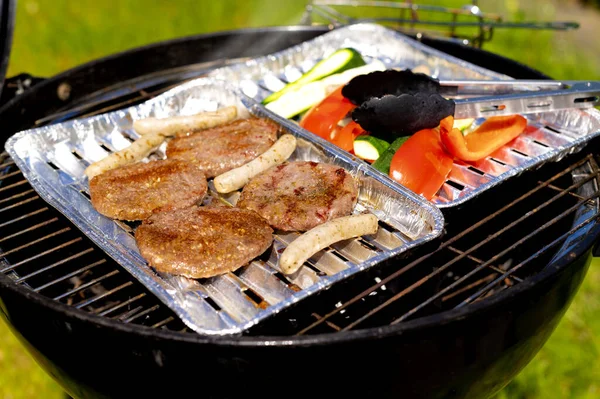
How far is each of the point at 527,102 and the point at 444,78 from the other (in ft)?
2.86

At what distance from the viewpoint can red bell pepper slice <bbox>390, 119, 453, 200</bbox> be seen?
274 centimetres

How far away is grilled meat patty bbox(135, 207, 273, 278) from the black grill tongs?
31.5 inches

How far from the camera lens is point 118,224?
261 centimetres

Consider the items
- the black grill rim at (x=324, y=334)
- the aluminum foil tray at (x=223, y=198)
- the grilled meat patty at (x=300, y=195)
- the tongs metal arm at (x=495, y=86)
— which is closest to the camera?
the black grill rim at (x=324, y=334)

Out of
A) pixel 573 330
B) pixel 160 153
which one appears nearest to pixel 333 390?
pixel 160 153

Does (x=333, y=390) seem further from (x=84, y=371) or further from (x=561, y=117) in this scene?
(x=561, y=117)

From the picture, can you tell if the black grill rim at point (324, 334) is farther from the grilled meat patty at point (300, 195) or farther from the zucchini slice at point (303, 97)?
the zucchini slice at point (303, 97)

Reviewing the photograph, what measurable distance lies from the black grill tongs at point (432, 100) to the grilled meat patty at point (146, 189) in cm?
82

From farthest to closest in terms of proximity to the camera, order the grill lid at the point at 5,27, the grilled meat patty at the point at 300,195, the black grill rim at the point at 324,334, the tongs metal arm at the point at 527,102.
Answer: the grill lid at the point at 5,27 → the tongs metal arm at the point at 527,102 → the grilled meat patty at the point at 300,195 → the black grill rim at the point at 324,334

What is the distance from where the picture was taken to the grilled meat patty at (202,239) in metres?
2.25

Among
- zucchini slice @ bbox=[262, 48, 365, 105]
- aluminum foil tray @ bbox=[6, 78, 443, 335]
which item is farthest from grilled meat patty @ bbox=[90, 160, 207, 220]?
zucchini slice @ bbox=[262, 48, 365, 105]

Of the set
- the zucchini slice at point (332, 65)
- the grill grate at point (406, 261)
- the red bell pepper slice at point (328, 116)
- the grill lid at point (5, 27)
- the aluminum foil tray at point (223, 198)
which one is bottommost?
the grill grate at point (406, 261)

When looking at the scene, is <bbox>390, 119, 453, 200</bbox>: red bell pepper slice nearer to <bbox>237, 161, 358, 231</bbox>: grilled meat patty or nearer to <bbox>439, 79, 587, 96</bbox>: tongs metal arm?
<bbox>237, 161, 358, 231</bbox>: grilled meat patty

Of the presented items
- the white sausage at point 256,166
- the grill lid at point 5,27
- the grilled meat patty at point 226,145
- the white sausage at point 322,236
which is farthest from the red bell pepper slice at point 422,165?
the grill lid at point 5,27
